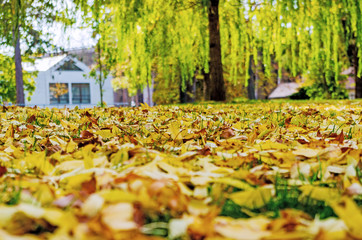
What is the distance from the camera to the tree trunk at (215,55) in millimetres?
8141

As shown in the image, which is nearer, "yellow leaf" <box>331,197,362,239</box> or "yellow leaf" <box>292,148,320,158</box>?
"yellow leaf" <box>331,197,362,239</box>

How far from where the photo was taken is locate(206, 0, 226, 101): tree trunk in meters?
8.14

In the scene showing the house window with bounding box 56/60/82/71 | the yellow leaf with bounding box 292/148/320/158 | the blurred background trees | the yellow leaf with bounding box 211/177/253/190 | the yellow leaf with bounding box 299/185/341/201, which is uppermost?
the house window with bounding box 56/60/82/71

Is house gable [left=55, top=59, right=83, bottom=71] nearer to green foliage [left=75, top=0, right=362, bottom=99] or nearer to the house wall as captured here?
the house wall

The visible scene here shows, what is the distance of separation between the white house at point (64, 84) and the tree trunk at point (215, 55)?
1927 centimetres

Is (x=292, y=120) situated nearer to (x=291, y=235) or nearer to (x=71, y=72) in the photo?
(x=291, y=235)

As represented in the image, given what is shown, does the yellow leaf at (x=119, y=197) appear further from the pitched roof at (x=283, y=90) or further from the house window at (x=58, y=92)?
the pitched roof at (x=283, y=90)

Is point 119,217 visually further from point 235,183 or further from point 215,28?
point 215,28

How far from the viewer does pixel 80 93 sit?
3147 centimetres

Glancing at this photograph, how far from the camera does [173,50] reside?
27.3ft

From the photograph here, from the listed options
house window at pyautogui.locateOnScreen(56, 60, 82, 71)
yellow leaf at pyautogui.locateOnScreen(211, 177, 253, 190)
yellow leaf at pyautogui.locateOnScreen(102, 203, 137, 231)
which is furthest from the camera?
house window at pyautogui.locateOnScreen(56, 60, 82, 71)

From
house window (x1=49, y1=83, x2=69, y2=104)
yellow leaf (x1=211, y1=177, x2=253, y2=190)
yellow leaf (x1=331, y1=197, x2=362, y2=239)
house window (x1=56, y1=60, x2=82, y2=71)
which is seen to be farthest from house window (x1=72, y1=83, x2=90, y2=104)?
yellow leaf (x1=331, y1=197, x2=362, y2=239)

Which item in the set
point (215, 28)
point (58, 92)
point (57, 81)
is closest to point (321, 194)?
point (215, 28)

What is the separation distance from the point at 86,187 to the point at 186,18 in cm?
776
